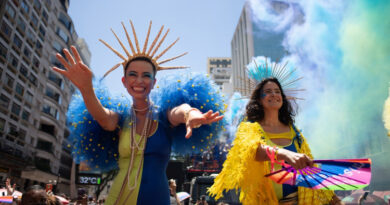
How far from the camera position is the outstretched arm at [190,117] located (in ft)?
5.45

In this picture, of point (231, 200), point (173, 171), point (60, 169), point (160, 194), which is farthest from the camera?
point (60, 169)

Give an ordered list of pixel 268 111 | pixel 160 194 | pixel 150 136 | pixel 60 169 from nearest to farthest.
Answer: pixel 160 194
pixel 150 136
pixel 268 111
pixel 60 169

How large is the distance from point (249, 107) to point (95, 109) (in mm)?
1338

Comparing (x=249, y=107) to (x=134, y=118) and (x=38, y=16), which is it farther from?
(x=38, y=16)

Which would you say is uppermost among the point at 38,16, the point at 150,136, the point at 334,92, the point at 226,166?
the point at 38,16

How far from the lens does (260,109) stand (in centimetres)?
253

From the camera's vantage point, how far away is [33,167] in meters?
21.4

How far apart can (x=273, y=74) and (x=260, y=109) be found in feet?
1.66

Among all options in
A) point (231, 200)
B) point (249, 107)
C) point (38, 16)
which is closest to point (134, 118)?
point (249, 107)

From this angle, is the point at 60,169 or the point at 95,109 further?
the point at 60,169

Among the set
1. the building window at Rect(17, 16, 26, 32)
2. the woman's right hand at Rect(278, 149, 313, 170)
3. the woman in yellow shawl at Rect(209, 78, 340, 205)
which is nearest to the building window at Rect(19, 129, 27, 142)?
the building window at Rect(17, 16, 26, 32)

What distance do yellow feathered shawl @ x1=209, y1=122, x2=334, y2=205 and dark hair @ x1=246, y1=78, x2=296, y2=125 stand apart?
1.49ft

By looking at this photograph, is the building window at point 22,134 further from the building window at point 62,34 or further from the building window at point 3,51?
the building window at point 62,34

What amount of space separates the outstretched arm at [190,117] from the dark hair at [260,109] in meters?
0.66
